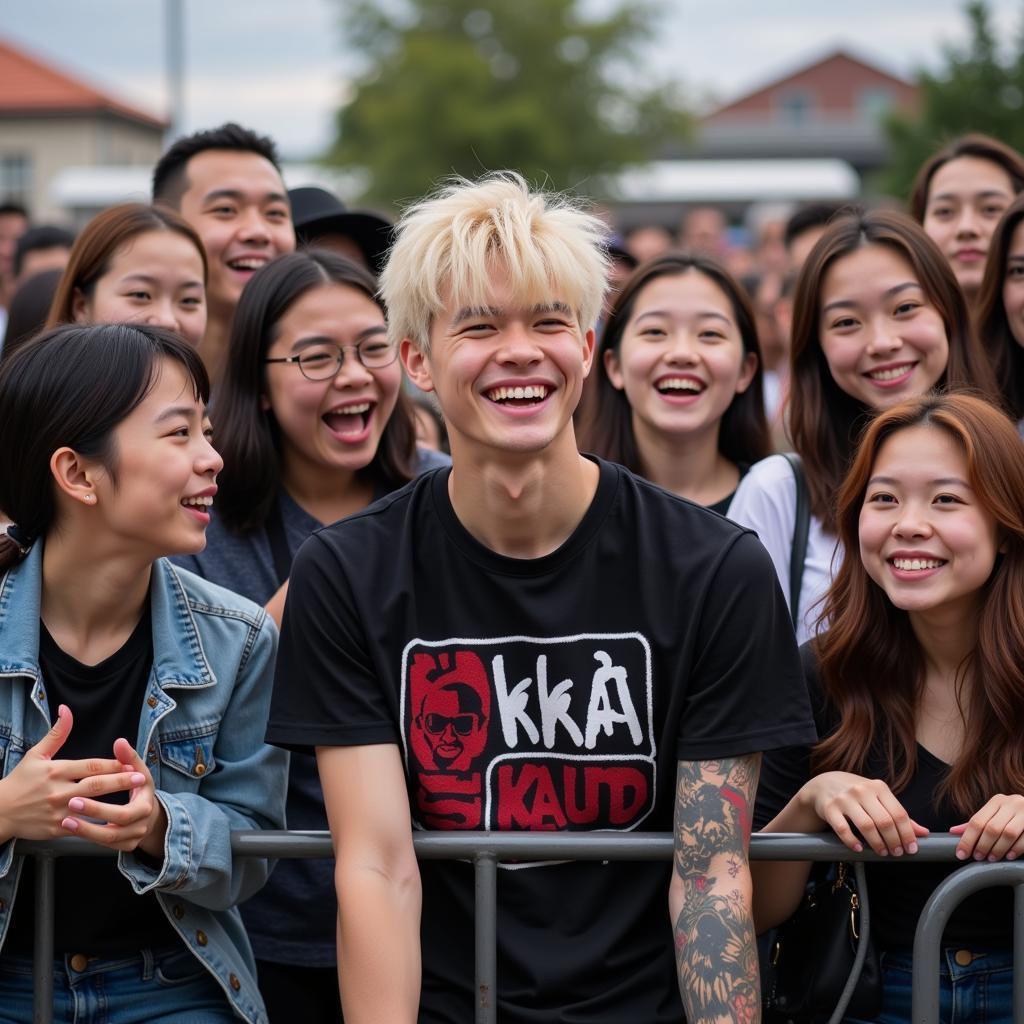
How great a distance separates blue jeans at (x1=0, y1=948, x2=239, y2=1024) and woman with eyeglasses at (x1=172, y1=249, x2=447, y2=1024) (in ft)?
3.66

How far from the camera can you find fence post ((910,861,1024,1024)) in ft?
9.37

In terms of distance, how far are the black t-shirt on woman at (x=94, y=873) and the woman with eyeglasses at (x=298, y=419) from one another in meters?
0.74

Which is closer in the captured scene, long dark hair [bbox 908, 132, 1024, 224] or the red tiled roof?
long dark hair [bbox 908, 132, 1024, 224]

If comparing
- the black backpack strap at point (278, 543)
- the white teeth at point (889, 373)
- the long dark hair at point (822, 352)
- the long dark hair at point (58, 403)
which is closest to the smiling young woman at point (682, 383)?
the long dark hair at point (822, 352)

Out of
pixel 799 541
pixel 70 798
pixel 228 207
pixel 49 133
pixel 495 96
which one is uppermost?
pixel 49 133

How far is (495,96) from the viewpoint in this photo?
4209 cm

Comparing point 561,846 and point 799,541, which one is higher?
point 799,541

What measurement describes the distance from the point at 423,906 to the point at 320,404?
5.32 ft

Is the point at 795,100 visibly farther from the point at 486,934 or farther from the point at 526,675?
the point at 486,934

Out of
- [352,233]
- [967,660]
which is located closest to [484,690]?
[967,660]

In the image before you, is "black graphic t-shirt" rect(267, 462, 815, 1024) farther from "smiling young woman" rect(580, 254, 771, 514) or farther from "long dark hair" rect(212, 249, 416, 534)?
"smiling young woman" rect(580, 254, 771, 514)

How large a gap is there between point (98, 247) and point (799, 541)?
97.5 inches

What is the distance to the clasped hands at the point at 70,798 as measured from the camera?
2.94 metres

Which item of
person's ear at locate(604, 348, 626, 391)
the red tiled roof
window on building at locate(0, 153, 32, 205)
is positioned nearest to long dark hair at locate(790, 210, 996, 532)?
person's ear at locate(604, 348, 626, 391)
